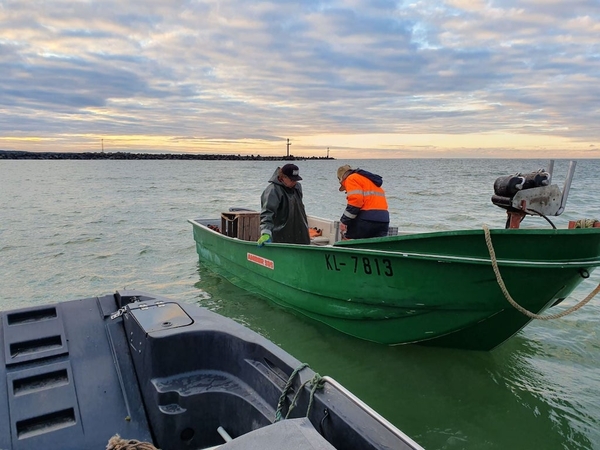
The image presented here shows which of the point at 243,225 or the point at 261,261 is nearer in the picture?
the point at 261,261

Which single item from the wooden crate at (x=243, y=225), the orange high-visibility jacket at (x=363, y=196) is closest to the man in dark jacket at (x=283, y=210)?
the orange high-visibility jacket at (x=363, y=196)

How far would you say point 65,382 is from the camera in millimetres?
2693

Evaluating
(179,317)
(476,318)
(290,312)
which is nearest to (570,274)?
(476,318)

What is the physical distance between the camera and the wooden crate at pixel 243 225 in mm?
7941

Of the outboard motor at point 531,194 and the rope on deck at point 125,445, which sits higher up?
the outboard motor at point 531,194

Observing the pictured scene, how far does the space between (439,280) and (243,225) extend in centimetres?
434

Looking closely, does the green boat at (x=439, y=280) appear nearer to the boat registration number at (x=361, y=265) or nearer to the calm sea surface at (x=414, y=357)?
the boat registration number at (x=361, y=265)

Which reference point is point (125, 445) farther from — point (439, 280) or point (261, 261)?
point (261, 261)

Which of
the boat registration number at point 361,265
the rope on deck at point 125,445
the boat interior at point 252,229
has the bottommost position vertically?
the boat interior at point 252,229

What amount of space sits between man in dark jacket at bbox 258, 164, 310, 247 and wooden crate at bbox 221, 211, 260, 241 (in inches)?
59.8

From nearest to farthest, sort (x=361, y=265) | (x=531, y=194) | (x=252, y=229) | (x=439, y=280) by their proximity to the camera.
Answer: (x=531, y=194)
(x=439, y=280)
(x=361, y=265)
(x=252, y=229)

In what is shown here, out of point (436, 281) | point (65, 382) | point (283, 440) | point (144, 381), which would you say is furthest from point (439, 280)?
point (65, 382)

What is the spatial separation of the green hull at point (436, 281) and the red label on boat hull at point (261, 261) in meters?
0.30

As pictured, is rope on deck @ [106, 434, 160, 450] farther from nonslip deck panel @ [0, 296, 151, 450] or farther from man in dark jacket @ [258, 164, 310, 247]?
man in dark jacket @ [258, 164, 310, 247]
